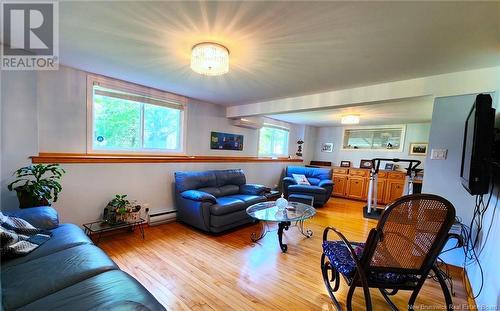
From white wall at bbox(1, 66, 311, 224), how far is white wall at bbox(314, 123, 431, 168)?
4618mm

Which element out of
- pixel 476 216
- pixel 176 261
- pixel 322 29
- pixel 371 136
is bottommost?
pixel 176 261

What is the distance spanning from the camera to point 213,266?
7.31 ft

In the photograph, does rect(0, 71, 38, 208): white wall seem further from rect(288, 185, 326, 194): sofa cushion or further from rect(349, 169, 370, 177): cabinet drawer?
rect(349, 169, 370, 177): cabinet drawer

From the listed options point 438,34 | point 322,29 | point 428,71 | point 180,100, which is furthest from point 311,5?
point 180,100

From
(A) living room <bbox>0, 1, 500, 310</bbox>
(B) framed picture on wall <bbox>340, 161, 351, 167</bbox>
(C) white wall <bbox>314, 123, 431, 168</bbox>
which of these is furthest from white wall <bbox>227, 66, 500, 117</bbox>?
(B) framed picture on wall <bbox>340, 161, 351, 167</bbox>

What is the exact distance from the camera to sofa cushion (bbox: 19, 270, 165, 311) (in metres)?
1.00

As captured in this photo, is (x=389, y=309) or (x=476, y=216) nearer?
(x=389, y=309)

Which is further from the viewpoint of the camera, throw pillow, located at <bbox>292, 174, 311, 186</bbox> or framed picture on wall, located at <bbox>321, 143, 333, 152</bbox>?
framed picture on wall, located at <bbox>321, 143, 333, 152</bbox>

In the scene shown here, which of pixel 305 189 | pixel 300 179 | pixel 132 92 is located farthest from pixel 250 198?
pixel 132 92

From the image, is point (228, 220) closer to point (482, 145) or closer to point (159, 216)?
point (159, 216)

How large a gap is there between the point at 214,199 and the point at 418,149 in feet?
17.5

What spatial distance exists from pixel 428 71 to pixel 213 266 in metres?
3.05

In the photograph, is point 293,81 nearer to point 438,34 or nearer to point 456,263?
point 438,34
